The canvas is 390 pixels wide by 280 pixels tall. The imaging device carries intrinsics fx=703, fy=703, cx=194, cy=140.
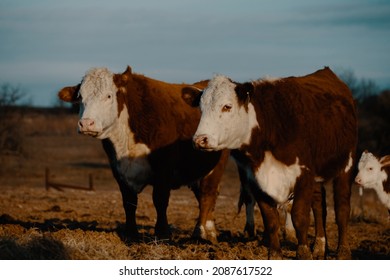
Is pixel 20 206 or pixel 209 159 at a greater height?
pixel 209 159

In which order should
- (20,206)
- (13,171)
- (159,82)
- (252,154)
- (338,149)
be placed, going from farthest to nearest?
(13,171), (20,206), (159,82), (338,149), (252,154)

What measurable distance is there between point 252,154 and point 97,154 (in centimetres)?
4164

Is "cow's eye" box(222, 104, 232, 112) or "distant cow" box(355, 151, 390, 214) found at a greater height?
"cow's eye" box(222, 104, 232, 112)

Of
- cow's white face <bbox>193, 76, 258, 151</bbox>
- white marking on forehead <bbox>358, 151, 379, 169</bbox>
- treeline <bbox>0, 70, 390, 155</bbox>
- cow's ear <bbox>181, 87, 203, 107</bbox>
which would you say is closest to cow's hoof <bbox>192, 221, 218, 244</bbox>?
cow's ear <bbox>181, 87, 203, 107</bbox>

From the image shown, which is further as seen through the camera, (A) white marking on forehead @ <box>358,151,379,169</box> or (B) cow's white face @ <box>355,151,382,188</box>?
(A) white marking on forehead @ <box>358,151,379,169</box>

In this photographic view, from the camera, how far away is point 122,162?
9.90 metres

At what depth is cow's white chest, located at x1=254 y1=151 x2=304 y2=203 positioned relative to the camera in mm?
8070

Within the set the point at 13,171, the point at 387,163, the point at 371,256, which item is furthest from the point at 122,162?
the point at 13,171

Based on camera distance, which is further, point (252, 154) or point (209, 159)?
point (209, 159)

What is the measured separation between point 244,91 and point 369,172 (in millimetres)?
5467

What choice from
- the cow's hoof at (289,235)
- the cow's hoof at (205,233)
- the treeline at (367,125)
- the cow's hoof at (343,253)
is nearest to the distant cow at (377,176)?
the cow's hoof at (289,235)

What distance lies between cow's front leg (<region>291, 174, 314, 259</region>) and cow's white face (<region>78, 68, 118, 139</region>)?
281cm

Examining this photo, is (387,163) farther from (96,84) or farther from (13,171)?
(13,171)

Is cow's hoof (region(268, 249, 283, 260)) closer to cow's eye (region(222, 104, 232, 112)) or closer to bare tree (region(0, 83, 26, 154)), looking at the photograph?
cow's eye (region(222, 104, 232, 112))
